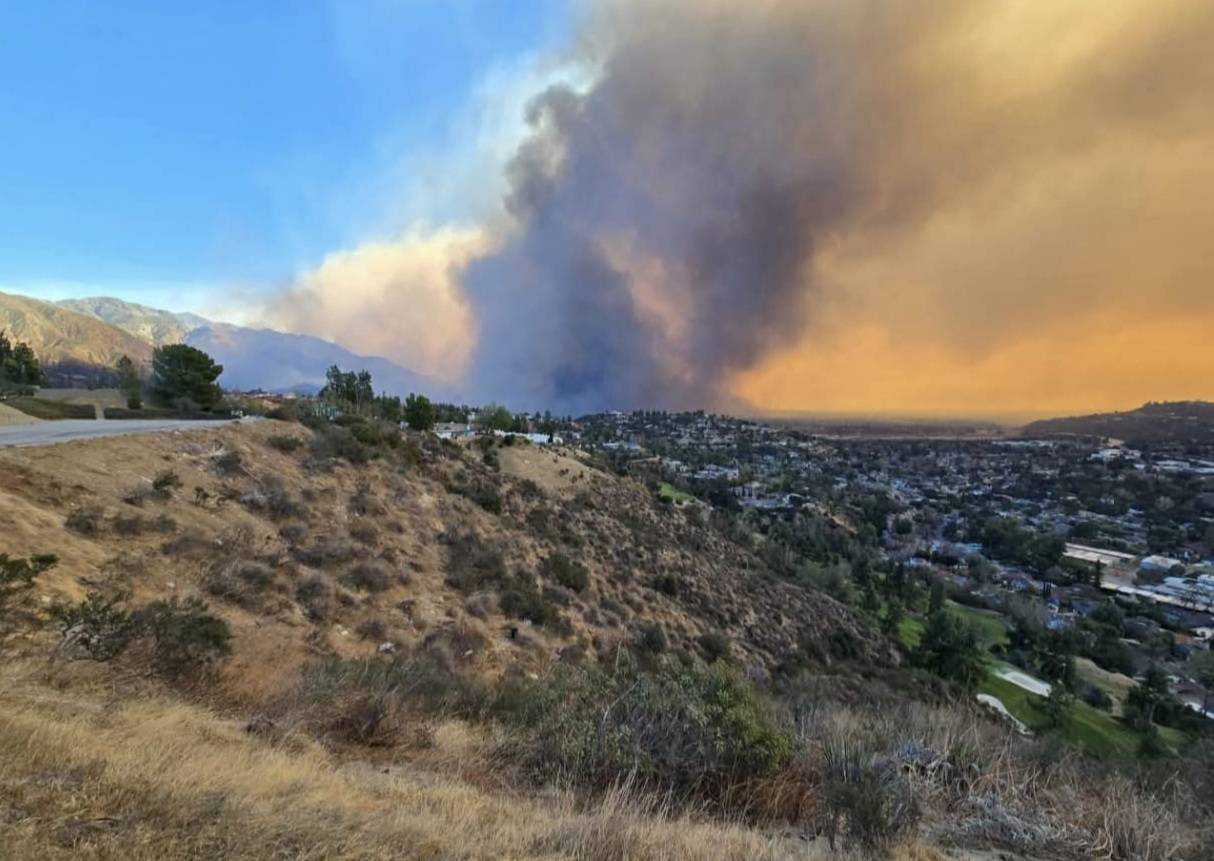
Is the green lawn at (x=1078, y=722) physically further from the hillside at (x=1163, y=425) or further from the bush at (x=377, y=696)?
the hillside at (x=1163, y=425)

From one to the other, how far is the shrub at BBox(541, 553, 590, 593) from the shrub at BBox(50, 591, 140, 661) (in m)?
14.9

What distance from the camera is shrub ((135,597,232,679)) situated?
704 cm

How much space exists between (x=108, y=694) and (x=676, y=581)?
26.2 meters

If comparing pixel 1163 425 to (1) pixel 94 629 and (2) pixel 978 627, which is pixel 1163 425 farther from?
(1) pixel 94 629

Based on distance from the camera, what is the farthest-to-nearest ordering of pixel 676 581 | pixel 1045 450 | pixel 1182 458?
1. pixel 1045 450
2. pixel 1182 458
3. pixel 676 581

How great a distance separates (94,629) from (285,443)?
1490 cm

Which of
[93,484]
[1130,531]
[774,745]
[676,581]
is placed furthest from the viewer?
[1130,531]

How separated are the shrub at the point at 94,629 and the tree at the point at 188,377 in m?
39.3

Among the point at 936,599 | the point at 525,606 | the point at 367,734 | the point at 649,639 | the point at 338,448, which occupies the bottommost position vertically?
the point at 936,599

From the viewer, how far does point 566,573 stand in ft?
70.5

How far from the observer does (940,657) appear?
41844mm

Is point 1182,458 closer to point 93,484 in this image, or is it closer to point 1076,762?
point 1076,762

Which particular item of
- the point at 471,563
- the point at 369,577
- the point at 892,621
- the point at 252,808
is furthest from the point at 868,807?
the point at 892,621

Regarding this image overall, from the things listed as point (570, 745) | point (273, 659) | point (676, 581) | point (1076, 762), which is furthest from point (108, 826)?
point (676, 581)
